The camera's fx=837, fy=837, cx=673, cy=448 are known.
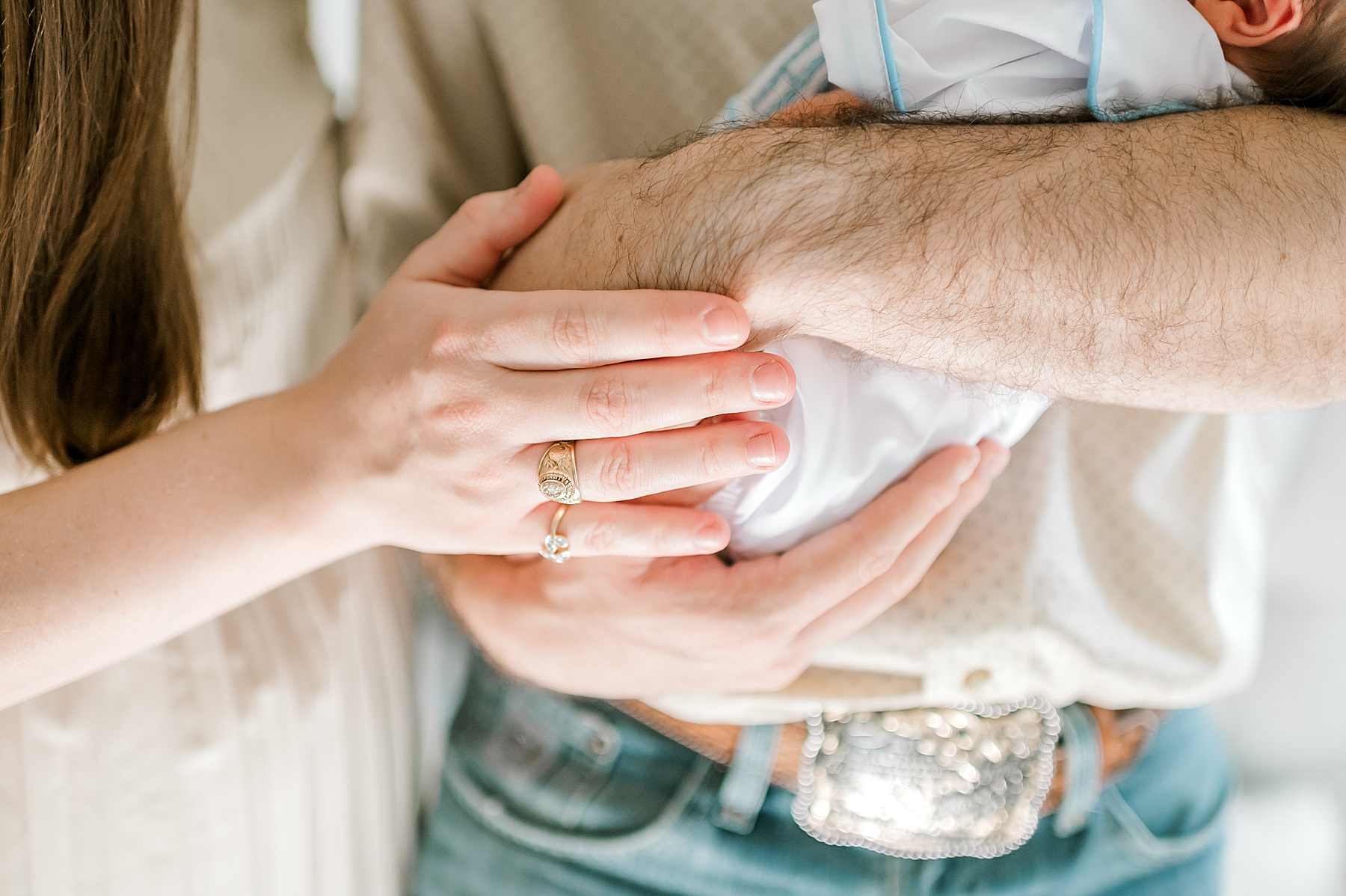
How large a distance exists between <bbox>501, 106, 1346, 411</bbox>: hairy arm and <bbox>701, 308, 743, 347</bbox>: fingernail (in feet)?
0.14

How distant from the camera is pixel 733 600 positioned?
75 centimetres

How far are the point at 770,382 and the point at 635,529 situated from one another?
7.2 inches

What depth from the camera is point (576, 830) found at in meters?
1.02

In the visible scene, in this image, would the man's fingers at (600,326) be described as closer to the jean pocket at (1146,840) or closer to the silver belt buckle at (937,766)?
the silver belt buckle at (937,766)

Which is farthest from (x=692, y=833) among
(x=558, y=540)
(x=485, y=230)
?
(x=485, y=230)

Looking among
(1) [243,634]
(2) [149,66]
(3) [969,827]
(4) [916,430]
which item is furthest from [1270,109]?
(1) [243,634]

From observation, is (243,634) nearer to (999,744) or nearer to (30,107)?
(30,107)

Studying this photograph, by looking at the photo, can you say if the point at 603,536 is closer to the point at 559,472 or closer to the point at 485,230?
the point at 559,472

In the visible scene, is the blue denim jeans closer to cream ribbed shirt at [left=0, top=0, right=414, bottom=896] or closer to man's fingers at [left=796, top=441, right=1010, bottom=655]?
Answer: cream ribbed shirt at [left=0, top=0, right=414, bottom=896]

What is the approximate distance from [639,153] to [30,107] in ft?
1.72

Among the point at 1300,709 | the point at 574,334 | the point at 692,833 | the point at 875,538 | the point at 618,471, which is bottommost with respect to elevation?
the point at 1300,709

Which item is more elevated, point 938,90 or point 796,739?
point 938,90

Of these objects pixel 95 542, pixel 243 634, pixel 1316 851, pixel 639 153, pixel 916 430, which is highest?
pixel 639 153

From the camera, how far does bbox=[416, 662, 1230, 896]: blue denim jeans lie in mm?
976
